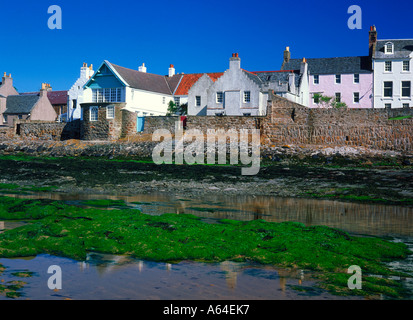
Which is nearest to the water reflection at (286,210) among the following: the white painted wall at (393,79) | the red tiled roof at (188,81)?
the red tiled roof at (188,81)

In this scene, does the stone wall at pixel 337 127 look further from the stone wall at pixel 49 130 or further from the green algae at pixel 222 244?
the green algae at pixel 222 244

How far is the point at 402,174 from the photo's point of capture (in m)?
23.0

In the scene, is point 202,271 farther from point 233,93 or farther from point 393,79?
point 393,79

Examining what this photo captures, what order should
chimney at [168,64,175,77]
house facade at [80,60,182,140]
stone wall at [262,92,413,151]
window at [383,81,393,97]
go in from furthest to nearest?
chimney at [168,64,175,77] → window at [383,81,393,97] → house facade at [80,60,182,140] → stone wall at [262,92,413,151]

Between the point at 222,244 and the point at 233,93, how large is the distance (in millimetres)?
34378

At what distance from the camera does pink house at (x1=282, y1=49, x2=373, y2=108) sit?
176ft

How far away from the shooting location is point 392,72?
5200 centimetres

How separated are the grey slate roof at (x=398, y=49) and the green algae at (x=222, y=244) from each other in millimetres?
46298

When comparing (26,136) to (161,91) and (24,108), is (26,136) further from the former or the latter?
(24,108)

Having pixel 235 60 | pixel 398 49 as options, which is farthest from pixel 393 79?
pixel 235 60

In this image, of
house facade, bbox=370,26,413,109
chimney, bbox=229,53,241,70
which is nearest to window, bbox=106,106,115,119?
→ chimney, bbox=229,53,241,70

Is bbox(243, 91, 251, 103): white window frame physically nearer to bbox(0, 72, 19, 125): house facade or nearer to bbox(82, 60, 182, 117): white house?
bbox(82, 60, 182, 117): white house

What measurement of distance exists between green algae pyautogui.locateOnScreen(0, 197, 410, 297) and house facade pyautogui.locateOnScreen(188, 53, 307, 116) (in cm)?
3180
